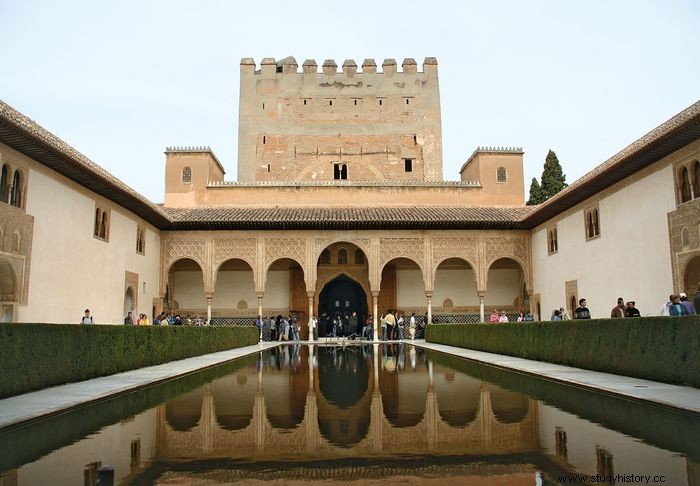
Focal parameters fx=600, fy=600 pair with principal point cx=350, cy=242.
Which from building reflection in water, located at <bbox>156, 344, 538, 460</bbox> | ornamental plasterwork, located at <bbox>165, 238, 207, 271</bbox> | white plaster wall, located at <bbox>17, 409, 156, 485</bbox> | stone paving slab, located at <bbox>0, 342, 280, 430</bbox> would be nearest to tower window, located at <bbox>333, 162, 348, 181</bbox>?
ornamental plasterwork, located at <bbox>165, 238, 207, 271</bbox>

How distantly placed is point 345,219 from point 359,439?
18.3 m

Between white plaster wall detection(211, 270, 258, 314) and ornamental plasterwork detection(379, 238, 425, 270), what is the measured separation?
5.75 metres

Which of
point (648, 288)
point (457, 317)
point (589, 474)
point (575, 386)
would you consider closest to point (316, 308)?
point (457, 317)

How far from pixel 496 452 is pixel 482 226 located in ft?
65.1

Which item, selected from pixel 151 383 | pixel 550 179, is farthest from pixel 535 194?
pixel 151 383

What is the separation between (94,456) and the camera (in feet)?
12.1

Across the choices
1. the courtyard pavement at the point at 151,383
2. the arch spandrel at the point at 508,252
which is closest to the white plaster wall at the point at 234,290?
the arch spandrel at the point at 508,252

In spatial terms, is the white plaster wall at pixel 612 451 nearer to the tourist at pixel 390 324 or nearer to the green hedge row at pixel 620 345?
the green hedge row at pixel 620 345

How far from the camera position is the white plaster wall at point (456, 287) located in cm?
2491

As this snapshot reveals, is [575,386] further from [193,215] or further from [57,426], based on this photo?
[193,215]

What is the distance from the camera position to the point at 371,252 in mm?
22750

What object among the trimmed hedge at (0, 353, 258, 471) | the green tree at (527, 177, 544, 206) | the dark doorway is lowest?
the trimmed hedge at (0, 353, 258, 471)

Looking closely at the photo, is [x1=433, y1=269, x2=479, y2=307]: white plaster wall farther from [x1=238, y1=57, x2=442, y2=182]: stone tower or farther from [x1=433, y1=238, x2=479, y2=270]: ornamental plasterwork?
[x1=238, y1=57, x2=442, y2=182]: stone tower

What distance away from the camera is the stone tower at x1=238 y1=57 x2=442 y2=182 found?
32.2 metres
